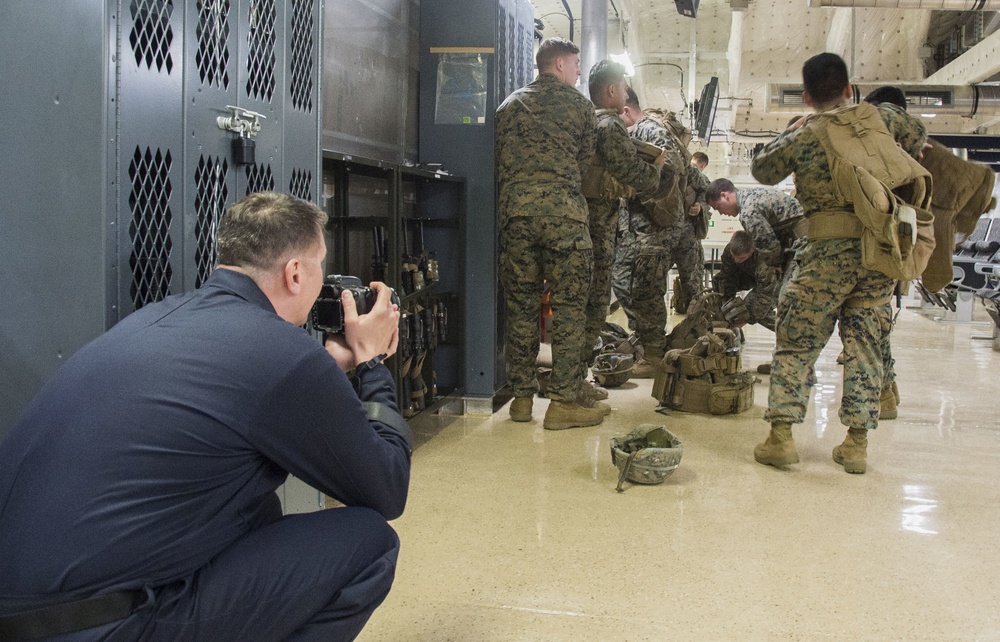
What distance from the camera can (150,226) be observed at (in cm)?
200

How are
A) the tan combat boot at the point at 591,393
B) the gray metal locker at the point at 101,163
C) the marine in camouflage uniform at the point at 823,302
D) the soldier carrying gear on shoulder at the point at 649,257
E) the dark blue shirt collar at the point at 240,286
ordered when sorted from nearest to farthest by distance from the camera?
the dark blue shirt collar at the point at 240,286 < the gray metal locker at the point at 101,163 < the marine in camouflage uniform at the point at 823,302 < the tan combat boot at the point at 591,393 < the soldier carrying gear on shoulder at the point at 649,257

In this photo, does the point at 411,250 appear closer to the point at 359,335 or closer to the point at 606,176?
the point at 606,176

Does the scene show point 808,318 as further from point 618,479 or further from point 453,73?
point 453,73

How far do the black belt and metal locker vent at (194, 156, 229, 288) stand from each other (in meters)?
1.00

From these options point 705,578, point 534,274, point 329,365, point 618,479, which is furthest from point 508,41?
point 329,365

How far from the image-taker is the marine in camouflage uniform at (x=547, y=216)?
441 cm

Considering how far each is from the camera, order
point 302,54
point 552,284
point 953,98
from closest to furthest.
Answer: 1. point 302,54
2. point 552,284
3. point 953,98

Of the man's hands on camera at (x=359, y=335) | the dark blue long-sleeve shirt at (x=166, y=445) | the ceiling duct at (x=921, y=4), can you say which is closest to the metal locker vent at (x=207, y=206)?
the man's hands on camera at (x=359, y=335)

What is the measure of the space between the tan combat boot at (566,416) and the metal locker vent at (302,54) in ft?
7.69

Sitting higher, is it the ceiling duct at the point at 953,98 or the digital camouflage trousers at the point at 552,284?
the ceiling duct at the point at 953,98

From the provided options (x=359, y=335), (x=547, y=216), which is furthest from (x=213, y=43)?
(x=547, y=216)

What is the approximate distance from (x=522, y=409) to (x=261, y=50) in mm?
2736

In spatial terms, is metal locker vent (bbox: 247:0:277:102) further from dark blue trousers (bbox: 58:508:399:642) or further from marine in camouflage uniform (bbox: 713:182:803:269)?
marine in camouflage uniform (bbox: 713:182:803:269)

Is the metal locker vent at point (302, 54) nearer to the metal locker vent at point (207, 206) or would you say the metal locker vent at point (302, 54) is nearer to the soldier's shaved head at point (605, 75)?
the metal locker vent at point (207, 206)
